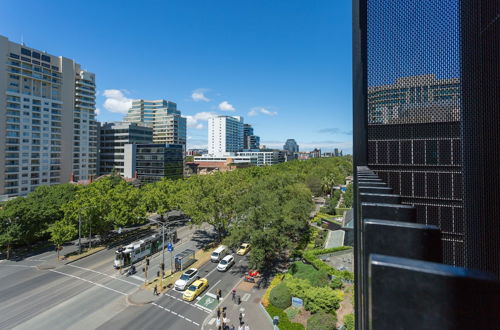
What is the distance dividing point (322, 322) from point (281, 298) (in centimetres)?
406

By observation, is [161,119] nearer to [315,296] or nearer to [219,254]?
[219,254]

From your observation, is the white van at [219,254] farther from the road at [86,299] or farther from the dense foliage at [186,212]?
the dense foliage at [186,212]

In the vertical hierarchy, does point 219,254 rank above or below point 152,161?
below

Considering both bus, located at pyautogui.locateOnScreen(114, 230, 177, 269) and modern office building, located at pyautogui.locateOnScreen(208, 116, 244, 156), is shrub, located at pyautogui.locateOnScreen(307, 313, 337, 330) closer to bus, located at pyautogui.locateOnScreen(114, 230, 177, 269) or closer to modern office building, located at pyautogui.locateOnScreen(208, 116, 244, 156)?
bus, located at pyautogui.locateOnScreen(114, 230, 177, 269)

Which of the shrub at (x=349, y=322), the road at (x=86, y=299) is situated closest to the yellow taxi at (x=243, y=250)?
the road at (x=86, y=299)

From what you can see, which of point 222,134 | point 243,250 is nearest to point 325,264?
point 243,250

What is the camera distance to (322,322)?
16.7 m

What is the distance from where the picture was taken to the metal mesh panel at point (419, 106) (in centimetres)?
530

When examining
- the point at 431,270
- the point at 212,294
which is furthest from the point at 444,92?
the point at 212,294

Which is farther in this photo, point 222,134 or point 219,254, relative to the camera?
point 222,134

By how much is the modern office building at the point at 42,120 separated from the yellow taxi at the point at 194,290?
53236 millimetres

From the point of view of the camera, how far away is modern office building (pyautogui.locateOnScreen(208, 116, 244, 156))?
167 meters

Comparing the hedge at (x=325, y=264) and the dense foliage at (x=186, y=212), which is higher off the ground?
the dense foliage at (x=186, y=212)

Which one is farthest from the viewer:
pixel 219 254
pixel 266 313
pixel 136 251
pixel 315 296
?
pixel 219 254
